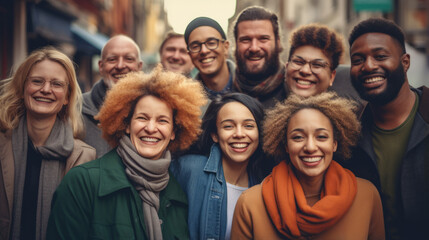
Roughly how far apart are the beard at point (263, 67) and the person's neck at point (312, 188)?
168 centimetres

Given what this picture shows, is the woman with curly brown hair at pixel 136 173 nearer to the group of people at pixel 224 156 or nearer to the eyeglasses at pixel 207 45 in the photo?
the group of people at pixel 224 156

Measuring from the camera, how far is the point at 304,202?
3.12 meters

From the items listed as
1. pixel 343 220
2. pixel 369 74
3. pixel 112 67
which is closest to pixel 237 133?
pixel 343 220

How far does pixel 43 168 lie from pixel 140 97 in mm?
1071

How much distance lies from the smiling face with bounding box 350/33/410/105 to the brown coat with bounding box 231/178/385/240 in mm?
795

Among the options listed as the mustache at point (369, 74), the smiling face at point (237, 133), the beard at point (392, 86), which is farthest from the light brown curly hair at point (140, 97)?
the beard at point (392, 86)

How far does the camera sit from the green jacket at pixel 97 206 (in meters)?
2.98

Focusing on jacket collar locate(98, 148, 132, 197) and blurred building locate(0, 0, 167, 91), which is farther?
blurred building locate(0, 0, 167, 91)

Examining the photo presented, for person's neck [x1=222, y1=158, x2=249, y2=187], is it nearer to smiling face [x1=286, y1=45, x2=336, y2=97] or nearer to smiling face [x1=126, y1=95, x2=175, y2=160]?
smiling face [x1=126, y1=95, x2=175, y2=160]

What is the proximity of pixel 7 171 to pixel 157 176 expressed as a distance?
50.4 inches

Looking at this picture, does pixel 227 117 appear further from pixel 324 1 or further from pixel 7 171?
pixel 324 1

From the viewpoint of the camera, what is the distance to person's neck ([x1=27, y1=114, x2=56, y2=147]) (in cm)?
369

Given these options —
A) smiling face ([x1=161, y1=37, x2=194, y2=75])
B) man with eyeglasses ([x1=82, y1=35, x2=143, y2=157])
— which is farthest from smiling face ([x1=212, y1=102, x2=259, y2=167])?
smiling face ([x1=161, y1=37, x2=194, y2=75])

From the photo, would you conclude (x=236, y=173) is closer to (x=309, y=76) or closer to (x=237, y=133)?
(x=237, y=133)
